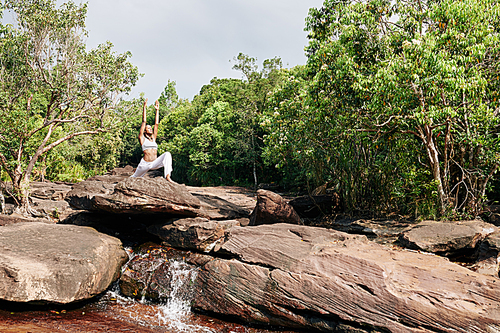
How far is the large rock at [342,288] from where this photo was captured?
17.5 feet

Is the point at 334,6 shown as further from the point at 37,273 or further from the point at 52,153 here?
the point at 52,153

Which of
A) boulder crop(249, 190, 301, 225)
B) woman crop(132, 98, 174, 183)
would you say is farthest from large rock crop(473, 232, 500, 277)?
woman crop(132, 98, 174, 183)

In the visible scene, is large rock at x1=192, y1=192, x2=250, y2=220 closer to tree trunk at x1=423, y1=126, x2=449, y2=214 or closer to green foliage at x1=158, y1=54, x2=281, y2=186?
tree trunk at x1=423, y1=126, x2=449, y2=214

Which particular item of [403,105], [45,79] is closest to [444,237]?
[403,105]

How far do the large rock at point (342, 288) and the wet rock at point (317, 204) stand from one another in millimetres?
5631

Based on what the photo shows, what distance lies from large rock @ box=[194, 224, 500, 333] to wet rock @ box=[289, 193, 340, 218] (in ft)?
18.5

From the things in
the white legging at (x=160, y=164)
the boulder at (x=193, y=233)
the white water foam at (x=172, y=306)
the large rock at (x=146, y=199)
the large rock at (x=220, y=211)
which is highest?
the white legging at (x=160, y=164)

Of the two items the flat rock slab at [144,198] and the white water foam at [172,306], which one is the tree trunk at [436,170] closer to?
the flat rock slab at [144,198]

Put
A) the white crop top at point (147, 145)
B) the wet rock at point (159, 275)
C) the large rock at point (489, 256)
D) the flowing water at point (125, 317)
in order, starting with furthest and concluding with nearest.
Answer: the white crop top at point (147, 145) < the wet rock at point (159, 275) < the large rock at point (489, 256) < the flowing water at point (125, 317)

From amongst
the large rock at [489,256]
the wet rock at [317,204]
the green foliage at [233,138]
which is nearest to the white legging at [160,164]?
the wet rock at [317,204]

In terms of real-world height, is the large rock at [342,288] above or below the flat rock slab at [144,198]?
below

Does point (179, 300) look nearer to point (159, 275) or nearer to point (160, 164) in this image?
point (159, 275)

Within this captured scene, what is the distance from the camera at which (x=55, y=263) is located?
22.0 feet

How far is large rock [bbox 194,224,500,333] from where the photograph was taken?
534 cm
